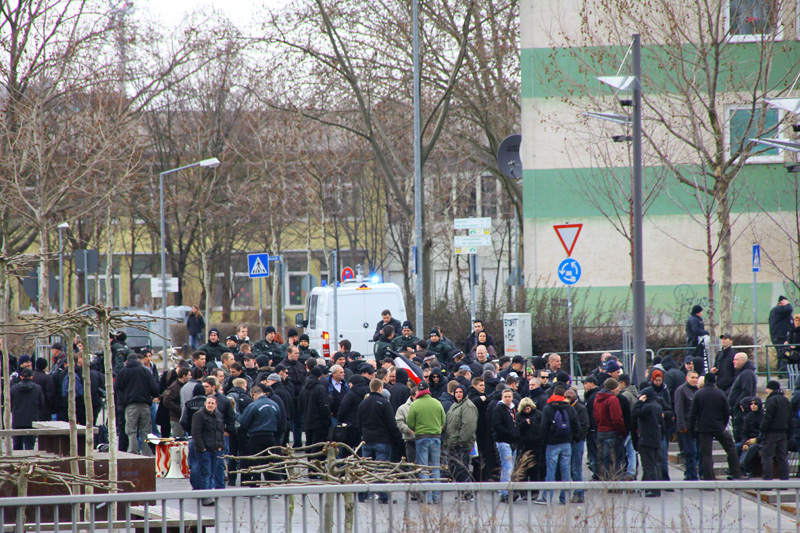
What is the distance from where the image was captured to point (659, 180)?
22.9 m

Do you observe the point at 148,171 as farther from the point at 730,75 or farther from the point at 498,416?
the point at 498,416

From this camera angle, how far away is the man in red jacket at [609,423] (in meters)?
12.6

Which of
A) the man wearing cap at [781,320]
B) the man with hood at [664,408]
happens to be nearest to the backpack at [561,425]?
the man with hood at [664,408]

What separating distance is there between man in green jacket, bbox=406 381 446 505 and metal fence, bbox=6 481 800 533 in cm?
520

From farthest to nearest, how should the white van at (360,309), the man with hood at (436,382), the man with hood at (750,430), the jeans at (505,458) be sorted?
1. the white van at (360,309)
2. the man with hood at (436,382)
3. the man with hood at (750,430)
4. the jeans at (505,458)

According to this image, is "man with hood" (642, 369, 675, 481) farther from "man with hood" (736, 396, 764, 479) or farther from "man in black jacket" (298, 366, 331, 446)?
"man in black jacket" (298, 366, 331, 446)

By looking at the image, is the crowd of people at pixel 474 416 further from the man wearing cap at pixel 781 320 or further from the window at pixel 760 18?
the window at pixel 760 18

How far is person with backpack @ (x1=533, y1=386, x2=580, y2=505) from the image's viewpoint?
1202cm

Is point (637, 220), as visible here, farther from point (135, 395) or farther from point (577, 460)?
point (135, 395)

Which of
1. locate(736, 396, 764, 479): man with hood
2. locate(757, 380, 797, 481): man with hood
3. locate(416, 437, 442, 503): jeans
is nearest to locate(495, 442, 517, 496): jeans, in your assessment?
locate(416, 437, 442, 503): jeans

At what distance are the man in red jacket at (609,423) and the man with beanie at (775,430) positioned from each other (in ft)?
5.76

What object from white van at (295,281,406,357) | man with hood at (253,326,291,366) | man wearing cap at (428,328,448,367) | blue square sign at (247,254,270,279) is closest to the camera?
man wearing cap at (428,328,448,367)

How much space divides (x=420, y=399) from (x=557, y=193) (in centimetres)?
1516

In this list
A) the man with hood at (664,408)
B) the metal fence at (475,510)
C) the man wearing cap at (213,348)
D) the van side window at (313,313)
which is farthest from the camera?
the van side window at (313,313)
